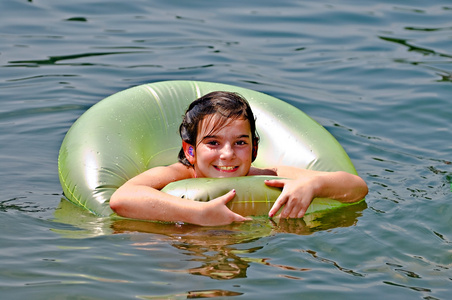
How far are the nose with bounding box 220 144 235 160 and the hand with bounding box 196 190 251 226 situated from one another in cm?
28

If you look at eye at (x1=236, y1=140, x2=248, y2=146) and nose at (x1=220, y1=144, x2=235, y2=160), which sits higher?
eye at (x1=236, y1=140, x2=248, y2=146)

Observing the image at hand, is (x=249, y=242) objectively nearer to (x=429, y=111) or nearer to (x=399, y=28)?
(x=429, y=111)

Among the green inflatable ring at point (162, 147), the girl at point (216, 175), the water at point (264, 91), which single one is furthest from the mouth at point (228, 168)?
the water at point (264, 91)

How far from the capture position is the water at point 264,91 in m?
3.43

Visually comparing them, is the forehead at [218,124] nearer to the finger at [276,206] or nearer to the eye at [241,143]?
the eye at [241,143]

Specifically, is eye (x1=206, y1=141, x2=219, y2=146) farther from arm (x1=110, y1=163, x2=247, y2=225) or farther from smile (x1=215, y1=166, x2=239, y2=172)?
arm (x1=110, y1=163, x2=247, y2=225)

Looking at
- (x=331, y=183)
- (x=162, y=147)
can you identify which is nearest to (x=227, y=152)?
(x=331, y=183)

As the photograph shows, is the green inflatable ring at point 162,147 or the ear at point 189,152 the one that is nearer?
the green inflatable ring at point 162,147

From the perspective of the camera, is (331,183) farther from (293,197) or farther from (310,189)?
(293,197)

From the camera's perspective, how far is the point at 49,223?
4.20 meters

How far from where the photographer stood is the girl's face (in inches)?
166

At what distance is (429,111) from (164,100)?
2.77 m

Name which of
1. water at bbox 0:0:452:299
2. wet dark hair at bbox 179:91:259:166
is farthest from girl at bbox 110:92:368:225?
water at bbox 0:0:452:299

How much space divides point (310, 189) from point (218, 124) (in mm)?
611
